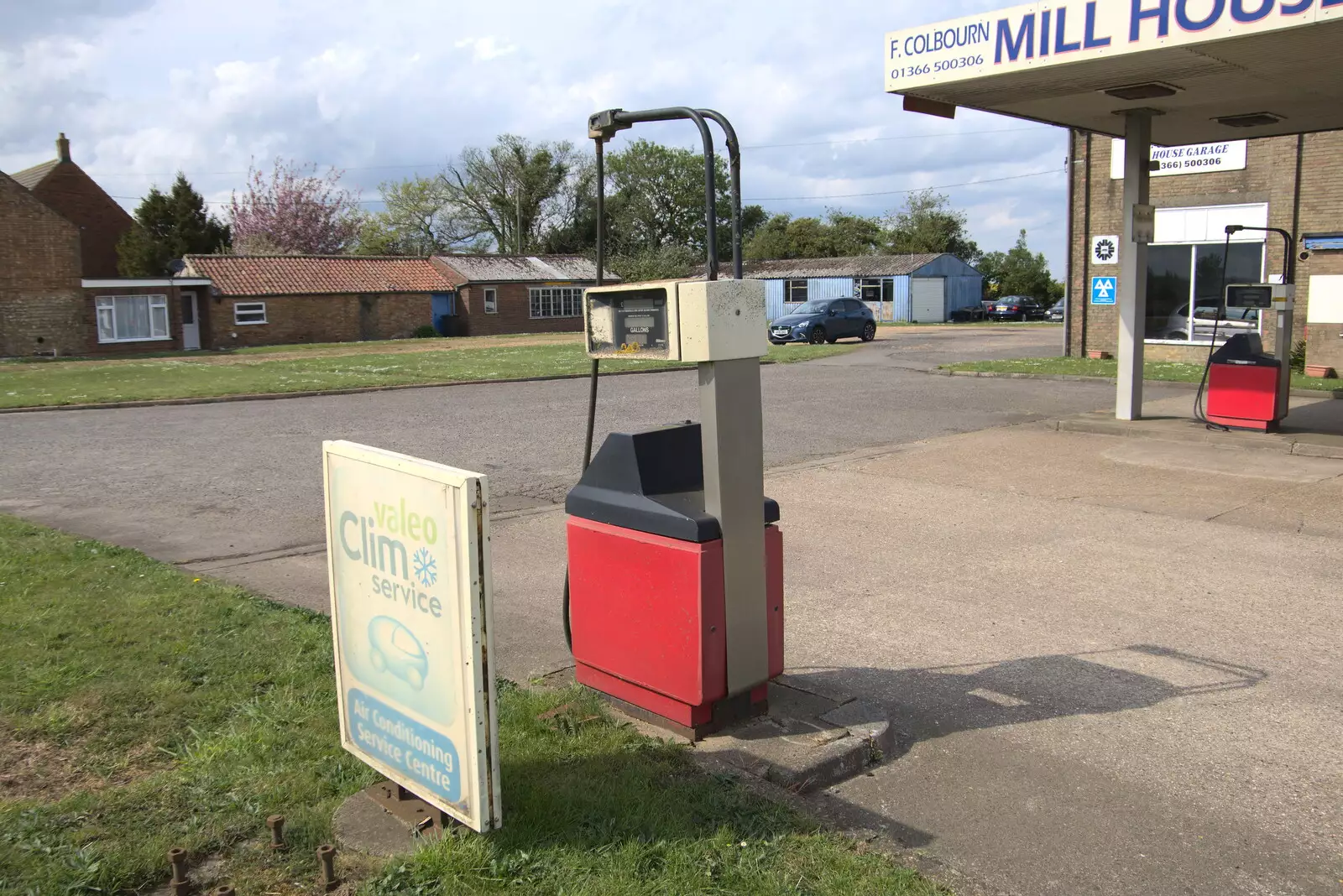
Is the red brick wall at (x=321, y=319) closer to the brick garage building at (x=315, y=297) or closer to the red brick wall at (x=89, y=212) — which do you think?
the brick garage building at (x=315, y=297)

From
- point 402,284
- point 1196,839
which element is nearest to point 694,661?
point 1196,839

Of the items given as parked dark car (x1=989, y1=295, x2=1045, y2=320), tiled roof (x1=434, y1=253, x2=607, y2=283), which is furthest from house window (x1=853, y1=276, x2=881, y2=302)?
tiled roof (x1=434, y1=253, x2=607, y2=283)

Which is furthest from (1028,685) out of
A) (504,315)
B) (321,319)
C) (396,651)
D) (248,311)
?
(504,315)

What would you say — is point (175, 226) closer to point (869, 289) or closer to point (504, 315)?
point (504, 315)

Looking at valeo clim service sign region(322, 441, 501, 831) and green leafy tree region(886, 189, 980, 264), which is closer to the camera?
valeo clim service sign region(322, 441, 501, 831)

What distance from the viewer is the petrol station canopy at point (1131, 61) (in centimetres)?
986

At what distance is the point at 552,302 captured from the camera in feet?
180

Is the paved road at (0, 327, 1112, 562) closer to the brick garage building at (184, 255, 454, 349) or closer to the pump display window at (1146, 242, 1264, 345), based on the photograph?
the pump display window at (1146, 242, 1264, 345)

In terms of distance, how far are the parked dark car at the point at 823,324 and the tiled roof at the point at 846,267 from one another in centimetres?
1831

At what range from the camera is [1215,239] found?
22375 mm

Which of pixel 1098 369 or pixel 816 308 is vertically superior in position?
pixel 816 308

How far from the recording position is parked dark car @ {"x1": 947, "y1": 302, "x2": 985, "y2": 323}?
2311 inches

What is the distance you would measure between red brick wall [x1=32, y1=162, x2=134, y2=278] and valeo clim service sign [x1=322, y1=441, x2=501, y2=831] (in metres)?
51.6

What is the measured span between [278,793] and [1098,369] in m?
20.7
